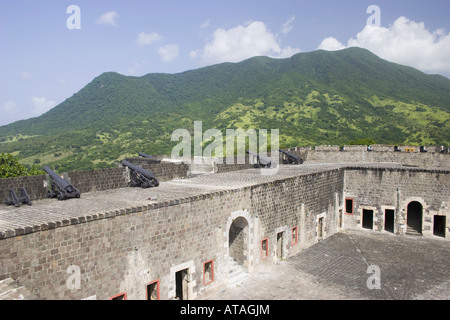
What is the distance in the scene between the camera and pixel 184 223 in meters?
10.6

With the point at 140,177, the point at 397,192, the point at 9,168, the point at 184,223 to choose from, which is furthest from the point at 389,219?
the point at 9,168

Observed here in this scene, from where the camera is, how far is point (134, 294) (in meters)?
9.15

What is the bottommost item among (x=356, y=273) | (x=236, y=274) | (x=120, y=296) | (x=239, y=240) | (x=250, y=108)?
(x=356, y=273)

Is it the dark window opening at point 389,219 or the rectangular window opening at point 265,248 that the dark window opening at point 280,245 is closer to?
the rectangular window opening at point 265,248

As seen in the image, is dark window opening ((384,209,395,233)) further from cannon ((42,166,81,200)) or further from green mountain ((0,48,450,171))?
green mountain ((0,48,450,171))

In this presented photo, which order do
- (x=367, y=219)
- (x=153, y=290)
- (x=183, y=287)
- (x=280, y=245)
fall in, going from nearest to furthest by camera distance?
(x=153, y=290) → (x=183, y=287) → (x=280, y=245) → (x=367, y=219)

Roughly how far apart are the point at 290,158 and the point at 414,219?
8133mm


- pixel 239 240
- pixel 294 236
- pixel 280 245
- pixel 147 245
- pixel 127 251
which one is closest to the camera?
pixel 127 251

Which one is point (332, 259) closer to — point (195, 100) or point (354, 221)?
point (354, 221)

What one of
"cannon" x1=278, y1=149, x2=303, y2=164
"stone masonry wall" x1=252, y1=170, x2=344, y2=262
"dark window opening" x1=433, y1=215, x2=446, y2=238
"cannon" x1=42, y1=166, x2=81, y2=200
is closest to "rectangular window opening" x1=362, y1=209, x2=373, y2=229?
"stone masonry wall" x1=252, y1=170, x2=344, y2=262

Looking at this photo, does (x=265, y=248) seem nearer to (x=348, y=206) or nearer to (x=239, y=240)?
(x=239, y=240)

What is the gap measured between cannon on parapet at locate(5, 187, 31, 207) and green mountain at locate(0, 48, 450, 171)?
104 feet

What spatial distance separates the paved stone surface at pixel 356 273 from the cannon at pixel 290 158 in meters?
6.79

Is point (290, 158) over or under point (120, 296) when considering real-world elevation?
over
